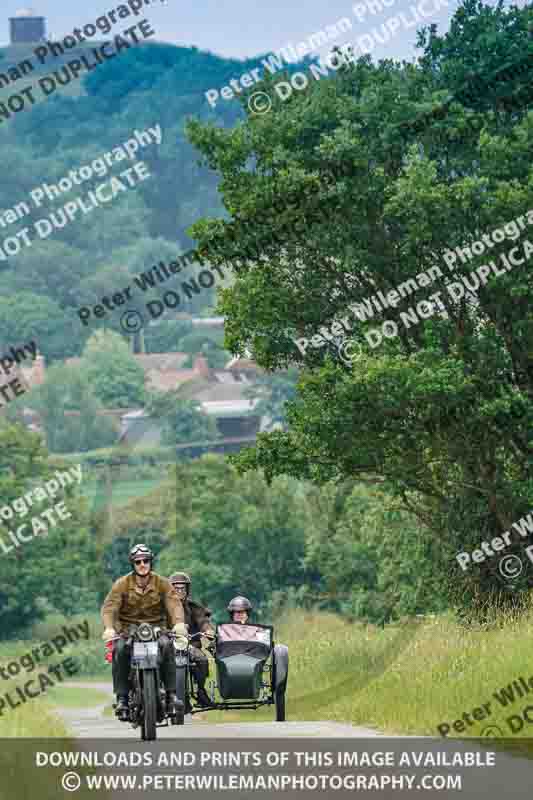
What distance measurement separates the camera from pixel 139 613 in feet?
47.5

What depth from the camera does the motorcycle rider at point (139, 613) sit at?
1418cm

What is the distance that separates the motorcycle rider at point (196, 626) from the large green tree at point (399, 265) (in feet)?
33.7

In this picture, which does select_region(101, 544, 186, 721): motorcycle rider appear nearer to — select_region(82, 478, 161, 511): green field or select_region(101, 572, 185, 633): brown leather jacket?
select_region(101, 572, 185, 633): brown leather jacket

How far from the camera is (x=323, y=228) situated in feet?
93.2

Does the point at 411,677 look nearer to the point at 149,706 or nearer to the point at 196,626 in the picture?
the point at 196,626

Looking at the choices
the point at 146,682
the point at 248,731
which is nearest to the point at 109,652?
the point at 146,682

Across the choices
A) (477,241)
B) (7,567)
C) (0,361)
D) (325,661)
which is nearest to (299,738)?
(325,661)

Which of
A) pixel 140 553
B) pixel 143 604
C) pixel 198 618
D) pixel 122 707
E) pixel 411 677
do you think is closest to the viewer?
pixel 140 553

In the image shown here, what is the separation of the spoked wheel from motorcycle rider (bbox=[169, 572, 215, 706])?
2.10m

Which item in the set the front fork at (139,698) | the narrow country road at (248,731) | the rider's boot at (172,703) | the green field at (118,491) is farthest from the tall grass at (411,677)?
the green field at (118,491)

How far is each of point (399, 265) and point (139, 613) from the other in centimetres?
1495

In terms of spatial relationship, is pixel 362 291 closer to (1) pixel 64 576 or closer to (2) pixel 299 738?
(2) pixel 299 738

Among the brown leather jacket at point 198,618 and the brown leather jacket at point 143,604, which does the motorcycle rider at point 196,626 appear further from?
the brown leather jacket at point 143,604

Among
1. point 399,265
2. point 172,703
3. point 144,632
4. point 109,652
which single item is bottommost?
point 172,703
